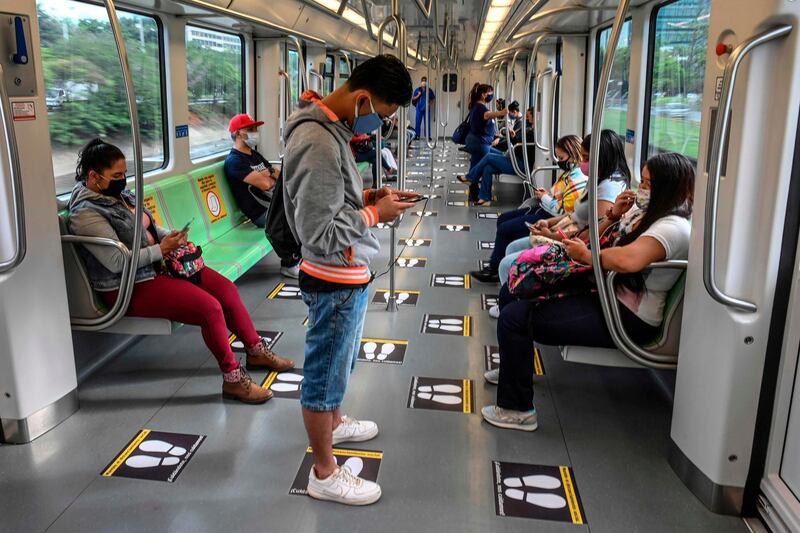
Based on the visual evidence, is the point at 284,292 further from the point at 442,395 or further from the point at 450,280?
the point at 442,395

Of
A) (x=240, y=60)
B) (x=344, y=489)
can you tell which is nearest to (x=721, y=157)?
(x=344, y=489)

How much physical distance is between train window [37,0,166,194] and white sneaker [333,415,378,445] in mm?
2360

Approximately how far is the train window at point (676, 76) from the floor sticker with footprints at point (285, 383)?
8.43ft

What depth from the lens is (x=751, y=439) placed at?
7.82 ft

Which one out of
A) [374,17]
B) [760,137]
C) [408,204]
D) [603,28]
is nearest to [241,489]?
[408,204]

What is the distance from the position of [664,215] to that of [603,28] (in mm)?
4530

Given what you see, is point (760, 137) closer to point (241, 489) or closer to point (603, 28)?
point (241, 489)

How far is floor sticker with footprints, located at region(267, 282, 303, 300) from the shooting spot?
16.5 ft

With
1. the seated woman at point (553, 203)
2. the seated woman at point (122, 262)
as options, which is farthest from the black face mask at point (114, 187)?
the seated woman at point (553, 203)

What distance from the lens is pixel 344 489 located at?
2.51 metres

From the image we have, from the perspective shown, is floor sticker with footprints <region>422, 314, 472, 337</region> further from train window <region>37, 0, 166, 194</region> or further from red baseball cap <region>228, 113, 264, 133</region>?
train window <region>37, 0, 166, 194</region>

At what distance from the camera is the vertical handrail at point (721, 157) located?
6.61ft

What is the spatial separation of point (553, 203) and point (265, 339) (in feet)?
7.33

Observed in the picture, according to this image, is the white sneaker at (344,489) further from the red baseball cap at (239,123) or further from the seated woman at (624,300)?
the red baseball cap at (239,123)
